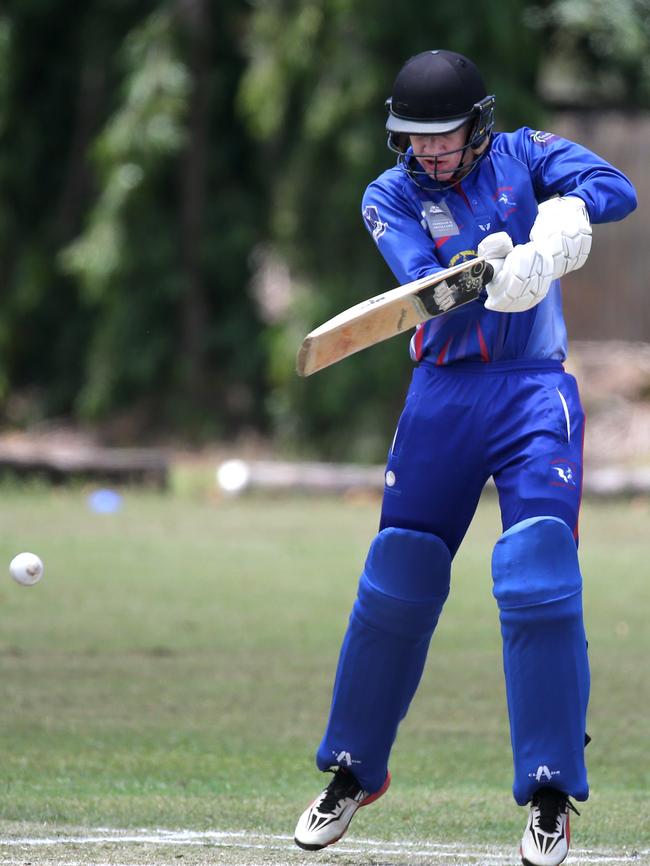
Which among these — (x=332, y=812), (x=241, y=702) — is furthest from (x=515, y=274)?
(x=241, y=702)

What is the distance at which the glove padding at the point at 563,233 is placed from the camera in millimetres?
4391

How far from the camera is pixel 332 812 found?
4.63 meters

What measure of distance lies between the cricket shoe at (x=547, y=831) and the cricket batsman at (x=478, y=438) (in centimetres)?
1

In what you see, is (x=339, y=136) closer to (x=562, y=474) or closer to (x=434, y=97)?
(x=434, y=97)

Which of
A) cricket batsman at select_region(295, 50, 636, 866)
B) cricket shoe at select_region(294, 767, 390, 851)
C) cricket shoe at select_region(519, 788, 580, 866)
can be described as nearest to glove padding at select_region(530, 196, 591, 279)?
cricket batsman at select_region(295, 50, 636, 866)

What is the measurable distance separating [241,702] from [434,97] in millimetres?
3136

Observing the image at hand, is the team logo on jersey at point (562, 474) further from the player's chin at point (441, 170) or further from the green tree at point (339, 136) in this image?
the green tree at point (339, 136)

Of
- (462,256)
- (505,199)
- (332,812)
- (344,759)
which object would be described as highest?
(505,199)

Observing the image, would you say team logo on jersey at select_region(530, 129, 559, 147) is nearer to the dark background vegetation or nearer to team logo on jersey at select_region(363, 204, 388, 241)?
team logo on jersey at select_region(363, 204, 388, 241)

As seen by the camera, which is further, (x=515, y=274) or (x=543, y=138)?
(x=543, y=138)

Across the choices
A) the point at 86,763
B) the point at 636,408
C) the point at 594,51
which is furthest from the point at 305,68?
the point at 86,763

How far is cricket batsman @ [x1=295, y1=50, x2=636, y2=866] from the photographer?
4.39 meters

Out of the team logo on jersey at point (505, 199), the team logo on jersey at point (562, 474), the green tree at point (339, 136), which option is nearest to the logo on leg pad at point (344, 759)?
the team logo on jersey at point (562, 474)

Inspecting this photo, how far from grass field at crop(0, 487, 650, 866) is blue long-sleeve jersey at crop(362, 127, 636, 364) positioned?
4.32 ft
